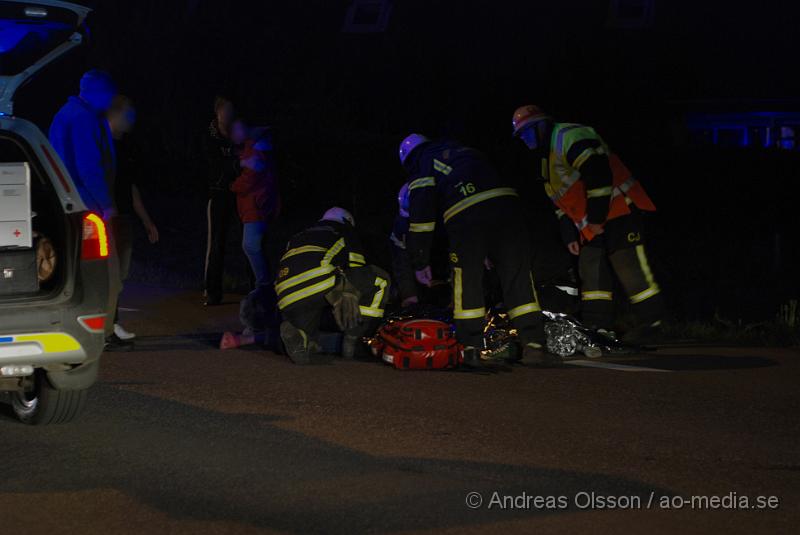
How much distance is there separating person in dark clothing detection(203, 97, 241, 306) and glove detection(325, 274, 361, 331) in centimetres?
300

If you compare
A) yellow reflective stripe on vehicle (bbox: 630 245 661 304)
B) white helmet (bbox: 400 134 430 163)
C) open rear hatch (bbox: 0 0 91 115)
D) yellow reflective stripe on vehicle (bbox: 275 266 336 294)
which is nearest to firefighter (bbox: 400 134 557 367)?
white helmet (bbox: 400 134 430 163)

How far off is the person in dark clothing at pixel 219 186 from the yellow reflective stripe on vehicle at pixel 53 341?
5.95m

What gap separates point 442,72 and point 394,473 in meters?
29.4

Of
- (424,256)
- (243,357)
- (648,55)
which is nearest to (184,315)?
→ (243,357)

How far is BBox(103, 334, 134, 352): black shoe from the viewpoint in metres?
11.0

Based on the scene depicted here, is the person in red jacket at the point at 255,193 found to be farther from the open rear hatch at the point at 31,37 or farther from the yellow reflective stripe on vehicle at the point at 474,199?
the open rear hatch at the point at 31,37

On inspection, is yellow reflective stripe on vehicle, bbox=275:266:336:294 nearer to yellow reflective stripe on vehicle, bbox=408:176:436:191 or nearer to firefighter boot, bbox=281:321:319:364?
firefighter boot, bbox=281:321:319:364

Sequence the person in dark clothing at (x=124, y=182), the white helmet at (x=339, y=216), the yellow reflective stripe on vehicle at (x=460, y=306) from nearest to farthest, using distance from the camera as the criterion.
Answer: the yellow reflective stripe on vehicle at (x=460, y=306) → the white helmet at (x=339, y=216) → the person in dark clothing at (x=124, y=182)

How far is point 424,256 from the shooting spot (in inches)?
411

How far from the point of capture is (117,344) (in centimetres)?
1105

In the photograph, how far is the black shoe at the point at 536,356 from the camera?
1030 cm

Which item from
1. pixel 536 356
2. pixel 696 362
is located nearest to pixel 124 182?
pixel 536 356

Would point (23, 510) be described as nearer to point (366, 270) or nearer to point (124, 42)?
point (366, 270)

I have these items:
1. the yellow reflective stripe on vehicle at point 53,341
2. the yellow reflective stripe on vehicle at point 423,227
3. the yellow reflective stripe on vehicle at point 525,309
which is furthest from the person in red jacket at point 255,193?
the yellow reflective stripe on vehicle at point 53,341
